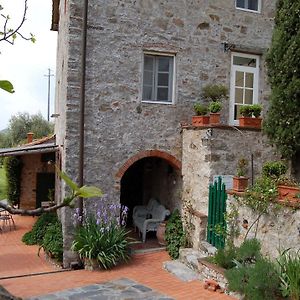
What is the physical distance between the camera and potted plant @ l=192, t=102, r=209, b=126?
963cm

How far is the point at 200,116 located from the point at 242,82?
2.44 metres

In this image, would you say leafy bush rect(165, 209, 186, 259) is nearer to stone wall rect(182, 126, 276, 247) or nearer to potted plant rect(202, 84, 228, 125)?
stone wall rect(182, 126, 276, 247)

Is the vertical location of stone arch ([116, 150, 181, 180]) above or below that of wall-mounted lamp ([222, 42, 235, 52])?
below

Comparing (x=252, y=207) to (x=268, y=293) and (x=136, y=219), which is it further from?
(x=136, y=219)

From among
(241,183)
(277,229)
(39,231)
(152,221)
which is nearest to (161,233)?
(152,221)

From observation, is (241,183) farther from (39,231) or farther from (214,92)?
(39,231)

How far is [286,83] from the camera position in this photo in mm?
8758

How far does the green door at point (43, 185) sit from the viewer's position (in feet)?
54.2

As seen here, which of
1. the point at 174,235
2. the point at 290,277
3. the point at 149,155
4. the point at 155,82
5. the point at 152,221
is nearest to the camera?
the point at 290,277

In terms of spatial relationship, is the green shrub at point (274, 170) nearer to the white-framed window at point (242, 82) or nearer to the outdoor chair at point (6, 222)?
the white-framed window at point (242, 82)

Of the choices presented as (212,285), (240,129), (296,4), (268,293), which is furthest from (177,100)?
(268,293)

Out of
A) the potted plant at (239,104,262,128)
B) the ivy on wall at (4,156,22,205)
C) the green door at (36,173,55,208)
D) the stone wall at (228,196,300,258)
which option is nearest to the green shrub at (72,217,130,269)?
the stone wall at (228,196,300,258)

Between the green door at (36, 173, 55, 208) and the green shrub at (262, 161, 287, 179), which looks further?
the green door at (36, 173, 55, 208)

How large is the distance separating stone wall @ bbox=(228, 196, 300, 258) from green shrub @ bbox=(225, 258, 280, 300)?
0.85m
